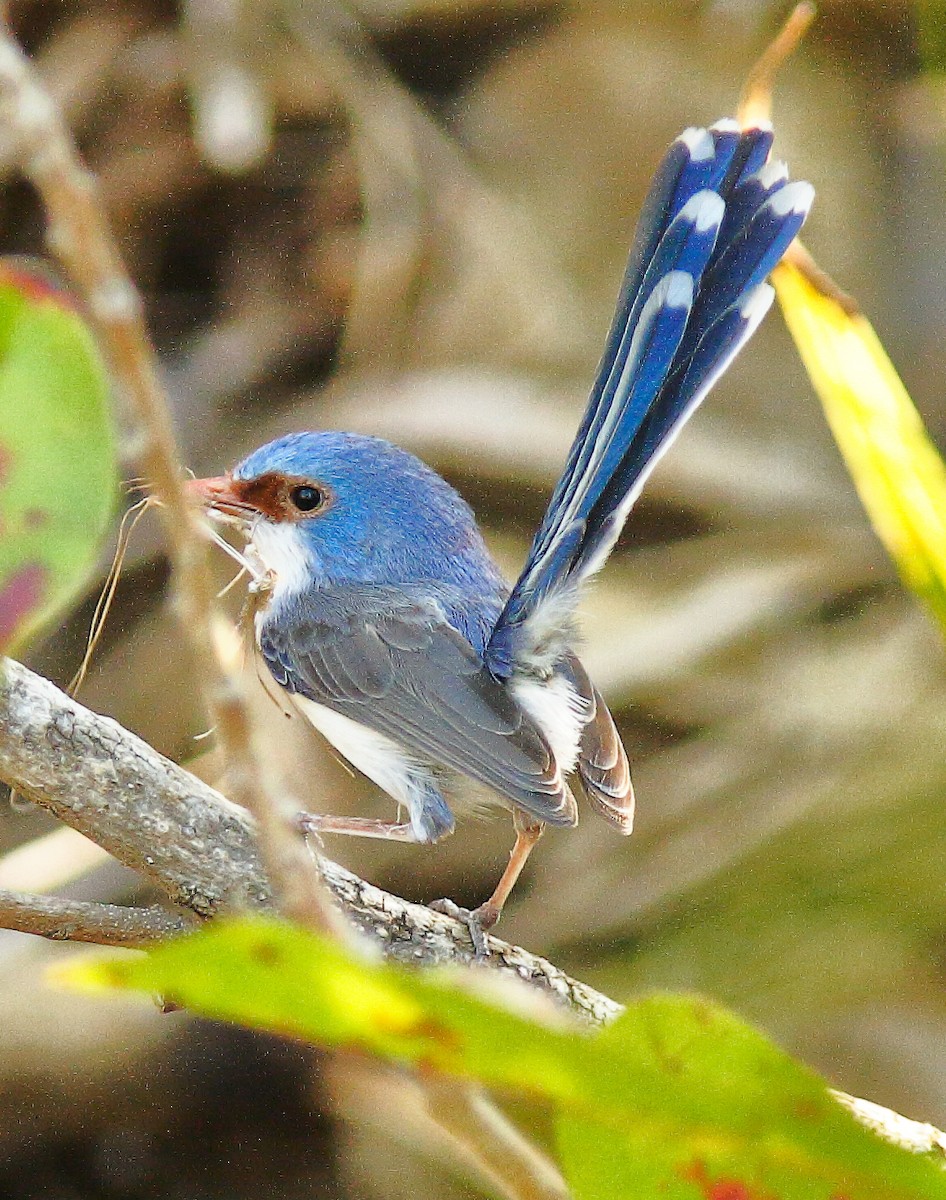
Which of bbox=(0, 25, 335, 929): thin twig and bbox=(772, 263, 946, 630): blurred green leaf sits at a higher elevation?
bbox=(0, 25, 335, 929): thin twig

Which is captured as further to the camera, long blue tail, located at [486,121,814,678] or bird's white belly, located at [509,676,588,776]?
bird's white belly, located at [509,676,588,776]

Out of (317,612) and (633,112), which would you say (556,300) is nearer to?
(633,112)

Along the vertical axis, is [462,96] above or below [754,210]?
below

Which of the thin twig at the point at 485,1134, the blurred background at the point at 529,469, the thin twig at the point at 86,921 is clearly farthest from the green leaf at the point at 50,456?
the blurred background at the point at 529,469

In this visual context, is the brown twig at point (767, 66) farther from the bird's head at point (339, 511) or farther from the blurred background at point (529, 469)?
the blurred background at point (529, 469)

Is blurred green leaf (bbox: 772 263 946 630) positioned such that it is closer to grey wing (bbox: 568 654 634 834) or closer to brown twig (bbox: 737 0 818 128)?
brown twig (bbox: 737 0 818 128)

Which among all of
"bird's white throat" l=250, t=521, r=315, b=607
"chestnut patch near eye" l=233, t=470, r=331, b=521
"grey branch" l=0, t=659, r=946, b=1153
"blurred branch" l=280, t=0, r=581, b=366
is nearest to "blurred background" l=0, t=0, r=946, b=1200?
"blurred branch" l=280, t=0, r=581, b=366

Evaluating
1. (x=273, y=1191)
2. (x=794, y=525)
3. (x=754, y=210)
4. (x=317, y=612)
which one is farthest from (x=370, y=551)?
(x=794, y=525)
